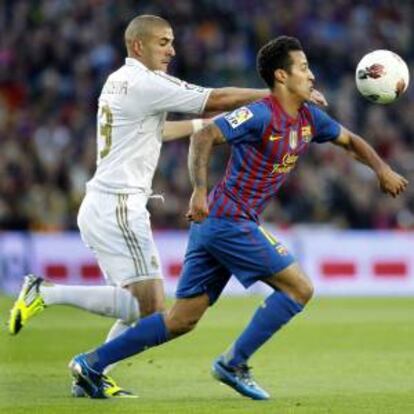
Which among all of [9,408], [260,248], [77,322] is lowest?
[77,322]

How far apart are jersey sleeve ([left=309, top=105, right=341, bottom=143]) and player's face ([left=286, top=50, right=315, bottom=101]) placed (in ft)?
0.52

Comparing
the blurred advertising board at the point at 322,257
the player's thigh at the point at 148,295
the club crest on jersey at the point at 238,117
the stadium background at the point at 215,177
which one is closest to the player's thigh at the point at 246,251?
the player's thigh at the point at 148,295

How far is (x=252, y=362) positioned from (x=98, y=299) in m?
2.69

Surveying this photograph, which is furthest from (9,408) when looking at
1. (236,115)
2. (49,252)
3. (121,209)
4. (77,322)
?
(49,252)

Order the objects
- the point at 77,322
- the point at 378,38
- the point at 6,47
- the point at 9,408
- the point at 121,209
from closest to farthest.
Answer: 1. the point at 9,408
2. the point at 121,209
3. the point at 77,322
4. the point at 6,47
5. the point at 378,38

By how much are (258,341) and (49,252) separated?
1111 cm

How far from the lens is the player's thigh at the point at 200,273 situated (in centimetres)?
848

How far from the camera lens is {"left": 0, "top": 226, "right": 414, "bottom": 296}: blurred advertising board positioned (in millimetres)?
19203

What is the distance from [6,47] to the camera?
22312 mm

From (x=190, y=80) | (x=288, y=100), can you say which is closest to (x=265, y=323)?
(x=288, y=100)

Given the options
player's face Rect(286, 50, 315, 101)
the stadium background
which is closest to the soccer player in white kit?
player's face Rect(286, 50, 315, 101)

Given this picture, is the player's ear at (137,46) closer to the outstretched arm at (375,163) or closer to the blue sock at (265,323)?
the outstretched arm at (375,163)

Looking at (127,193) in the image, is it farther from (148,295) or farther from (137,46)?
(137,46)

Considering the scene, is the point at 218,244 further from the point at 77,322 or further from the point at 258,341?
the point at 77,322
